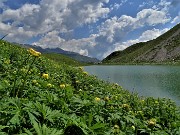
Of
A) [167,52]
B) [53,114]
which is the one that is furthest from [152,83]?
[167,52]

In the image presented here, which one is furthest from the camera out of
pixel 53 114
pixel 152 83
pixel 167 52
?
pixel 167 52

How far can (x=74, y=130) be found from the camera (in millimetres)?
5000

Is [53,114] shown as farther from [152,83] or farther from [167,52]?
[167,52]

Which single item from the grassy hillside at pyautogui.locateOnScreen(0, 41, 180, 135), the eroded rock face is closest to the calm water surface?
the grassy hillside at pyautogui.locateOnScreen(0, 41, 180, 135)

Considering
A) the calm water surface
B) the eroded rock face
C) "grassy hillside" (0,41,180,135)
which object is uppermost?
the eroded rock face

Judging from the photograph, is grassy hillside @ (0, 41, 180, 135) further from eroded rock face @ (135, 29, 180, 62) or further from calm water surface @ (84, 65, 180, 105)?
eroded rock face @ (135, 29, 180, 62)

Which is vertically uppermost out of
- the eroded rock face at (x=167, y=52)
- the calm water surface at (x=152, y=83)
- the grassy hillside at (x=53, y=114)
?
the eroded rock face at (x=167, y=52)

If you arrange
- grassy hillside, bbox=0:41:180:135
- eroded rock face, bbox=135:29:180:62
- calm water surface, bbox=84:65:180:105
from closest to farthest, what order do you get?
grassy hillside, bbox=0:41:180:135, calm water surface, bbox=84:65:180:105, eroded rock face, bbox=135:29:180:62

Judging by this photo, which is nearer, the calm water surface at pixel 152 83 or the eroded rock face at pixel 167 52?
the calm water surface at pixel 152 83

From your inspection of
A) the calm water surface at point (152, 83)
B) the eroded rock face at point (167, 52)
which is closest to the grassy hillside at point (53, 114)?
the calm water surface at point (152, 83)

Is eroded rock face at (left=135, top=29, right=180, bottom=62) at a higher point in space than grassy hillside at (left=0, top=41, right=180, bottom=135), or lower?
higher

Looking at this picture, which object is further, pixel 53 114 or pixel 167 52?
pixel 167 52

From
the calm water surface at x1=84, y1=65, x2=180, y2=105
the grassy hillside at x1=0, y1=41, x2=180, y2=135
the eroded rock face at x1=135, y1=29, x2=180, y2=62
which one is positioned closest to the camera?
the grassy hillside at x1=0, y1=41, x2=180, y2=135

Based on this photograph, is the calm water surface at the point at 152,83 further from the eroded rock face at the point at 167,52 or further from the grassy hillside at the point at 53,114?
the eroded rock face at the point at 167,52
